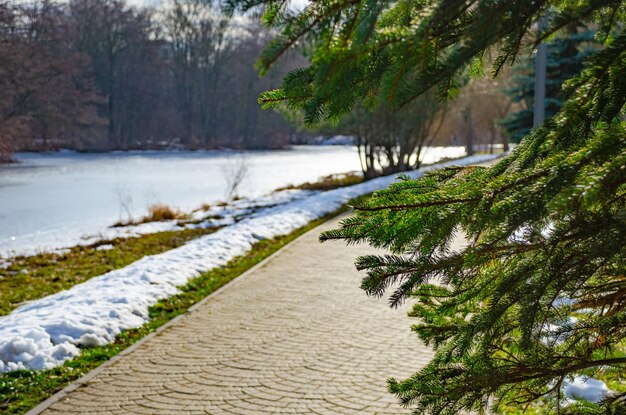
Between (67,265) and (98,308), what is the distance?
4.59 m

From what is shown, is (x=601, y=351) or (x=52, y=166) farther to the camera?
(x=52, y=166)

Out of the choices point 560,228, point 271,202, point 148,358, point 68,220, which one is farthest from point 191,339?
point 271,202

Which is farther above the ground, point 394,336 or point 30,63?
point 30,63

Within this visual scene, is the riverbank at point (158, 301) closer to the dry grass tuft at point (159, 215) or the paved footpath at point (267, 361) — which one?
the paved footpath at point (267, 361)

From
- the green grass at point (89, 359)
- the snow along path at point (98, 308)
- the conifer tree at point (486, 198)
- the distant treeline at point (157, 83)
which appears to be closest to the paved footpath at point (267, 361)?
the green grass at point (89, 359)

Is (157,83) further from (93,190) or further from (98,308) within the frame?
(98,308)

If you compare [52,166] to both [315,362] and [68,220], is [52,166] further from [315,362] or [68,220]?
[315,362]

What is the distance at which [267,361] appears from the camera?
6383 millimetres

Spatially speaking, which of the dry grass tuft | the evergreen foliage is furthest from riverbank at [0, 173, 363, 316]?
the evergreen foliage

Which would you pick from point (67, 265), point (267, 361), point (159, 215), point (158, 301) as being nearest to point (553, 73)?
point (159, 215)

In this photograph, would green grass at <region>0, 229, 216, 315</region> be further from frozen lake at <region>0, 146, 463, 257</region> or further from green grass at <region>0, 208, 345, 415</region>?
green grass at <region>0, 208, 345, 415</region>

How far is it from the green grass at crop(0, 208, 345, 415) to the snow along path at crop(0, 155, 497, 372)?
0.12m

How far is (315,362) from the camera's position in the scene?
6.31 metres

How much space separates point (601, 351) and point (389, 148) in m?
28.2
